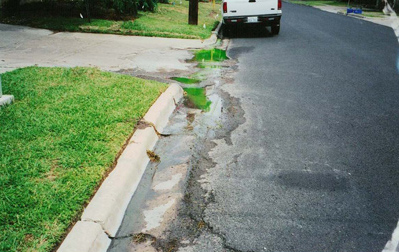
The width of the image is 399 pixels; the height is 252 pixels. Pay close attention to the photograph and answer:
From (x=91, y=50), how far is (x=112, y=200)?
6.88m

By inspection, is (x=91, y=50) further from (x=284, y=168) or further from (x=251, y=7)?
(x=284, y=168)

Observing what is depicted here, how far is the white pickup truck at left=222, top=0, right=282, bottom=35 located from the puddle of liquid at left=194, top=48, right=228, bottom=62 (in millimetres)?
2852

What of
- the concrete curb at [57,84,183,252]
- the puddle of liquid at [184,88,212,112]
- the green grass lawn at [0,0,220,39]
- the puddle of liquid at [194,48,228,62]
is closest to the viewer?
the concrete curb at [57,84,183,252]

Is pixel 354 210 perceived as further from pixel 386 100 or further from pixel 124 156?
pixel 386 100

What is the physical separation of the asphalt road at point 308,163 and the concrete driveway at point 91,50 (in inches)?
80.3

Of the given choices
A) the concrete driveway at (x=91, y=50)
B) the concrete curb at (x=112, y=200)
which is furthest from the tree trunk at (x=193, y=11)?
the concrete curb at (x=112, y=200)

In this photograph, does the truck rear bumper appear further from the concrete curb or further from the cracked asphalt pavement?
the concrete curb

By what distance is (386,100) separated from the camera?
600 cm

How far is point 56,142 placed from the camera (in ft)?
12.6

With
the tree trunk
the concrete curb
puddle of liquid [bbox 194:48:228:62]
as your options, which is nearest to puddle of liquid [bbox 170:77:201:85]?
puddle of liquid [bbox 194:48:228:62]

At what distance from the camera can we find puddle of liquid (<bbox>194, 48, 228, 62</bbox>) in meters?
8.92

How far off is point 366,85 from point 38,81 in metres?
5.79

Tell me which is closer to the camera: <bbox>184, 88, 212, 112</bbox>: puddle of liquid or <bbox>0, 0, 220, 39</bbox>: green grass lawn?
<bbox>184, 88, 212, 112</bbox>: puddle of liquid

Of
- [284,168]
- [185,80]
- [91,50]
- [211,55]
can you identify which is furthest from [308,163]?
[91,50]
